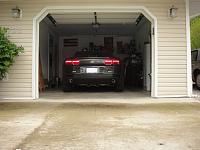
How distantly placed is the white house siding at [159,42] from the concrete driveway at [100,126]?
3.76 feet

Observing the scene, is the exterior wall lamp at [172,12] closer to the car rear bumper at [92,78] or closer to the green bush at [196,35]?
the car rear bumper at [92,78]

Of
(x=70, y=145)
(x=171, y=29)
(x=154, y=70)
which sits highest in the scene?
(x=171, y=29)

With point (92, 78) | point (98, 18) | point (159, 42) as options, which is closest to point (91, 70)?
point (92, 78)

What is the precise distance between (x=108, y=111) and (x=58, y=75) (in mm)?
10623

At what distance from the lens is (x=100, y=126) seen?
19.2 ft

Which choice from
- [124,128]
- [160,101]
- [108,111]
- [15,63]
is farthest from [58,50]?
[124,128]

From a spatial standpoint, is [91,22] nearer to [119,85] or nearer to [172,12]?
[119,85]

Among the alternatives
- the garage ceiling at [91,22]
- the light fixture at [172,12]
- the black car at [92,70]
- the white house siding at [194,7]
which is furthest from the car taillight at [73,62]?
the white house siding at [194,7]

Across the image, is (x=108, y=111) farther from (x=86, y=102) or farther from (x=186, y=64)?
(x=186, y=64)

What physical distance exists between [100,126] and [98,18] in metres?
7.14

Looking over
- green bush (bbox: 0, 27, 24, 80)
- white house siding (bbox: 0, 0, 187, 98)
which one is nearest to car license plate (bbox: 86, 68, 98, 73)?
white house siding (bbox: 0, 0, 187, 98)

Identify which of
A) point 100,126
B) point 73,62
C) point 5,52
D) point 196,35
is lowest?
point 100,126

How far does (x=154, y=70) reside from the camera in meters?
9.67

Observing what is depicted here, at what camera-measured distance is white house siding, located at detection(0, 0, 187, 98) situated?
9625 millimetres
